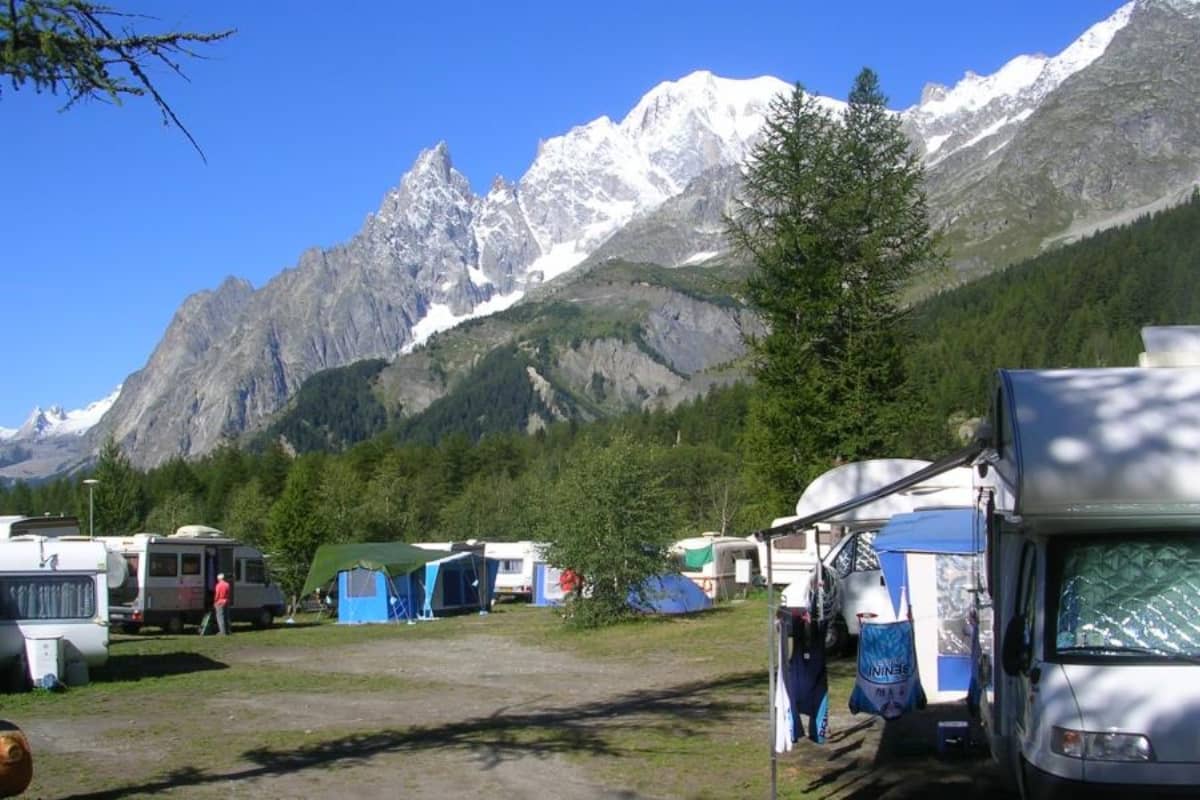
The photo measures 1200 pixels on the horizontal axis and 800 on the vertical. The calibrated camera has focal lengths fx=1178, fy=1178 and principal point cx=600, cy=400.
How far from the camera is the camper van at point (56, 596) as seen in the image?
17.9 metres

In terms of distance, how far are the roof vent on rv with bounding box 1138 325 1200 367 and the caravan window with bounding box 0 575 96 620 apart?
→ 52.9 feet

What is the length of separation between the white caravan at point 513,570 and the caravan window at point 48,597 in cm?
3423

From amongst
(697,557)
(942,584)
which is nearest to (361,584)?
(697,557)

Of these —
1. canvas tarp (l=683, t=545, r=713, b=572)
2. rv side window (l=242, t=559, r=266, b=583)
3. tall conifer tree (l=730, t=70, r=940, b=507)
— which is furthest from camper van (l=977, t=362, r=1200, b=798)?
canvas tarp (l=683, t=545, r=713, b=572)

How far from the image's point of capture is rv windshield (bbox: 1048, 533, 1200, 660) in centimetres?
671

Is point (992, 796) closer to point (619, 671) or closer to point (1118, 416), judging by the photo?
point (1118, 416)

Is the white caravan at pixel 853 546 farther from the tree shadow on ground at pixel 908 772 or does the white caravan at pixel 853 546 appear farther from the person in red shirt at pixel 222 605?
the person in red shirt at pixel 222 605

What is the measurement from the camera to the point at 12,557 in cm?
1809

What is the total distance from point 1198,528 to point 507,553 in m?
48.5

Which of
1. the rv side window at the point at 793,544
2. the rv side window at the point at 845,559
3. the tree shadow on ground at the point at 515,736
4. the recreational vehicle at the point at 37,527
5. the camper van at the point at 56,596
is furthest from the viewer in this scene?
the rv side window at the point at 793,544

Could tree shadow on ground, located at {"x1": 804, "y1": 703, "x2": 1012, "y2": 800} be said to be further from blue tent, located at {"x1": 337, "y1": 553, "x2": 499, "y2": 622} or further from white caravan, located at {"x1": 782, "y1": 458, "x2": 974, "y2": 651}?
blue tent, located at {"x1": 337, "y1": 553, "x2": 499, "y2": 622}

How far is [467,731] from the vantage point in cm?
1305

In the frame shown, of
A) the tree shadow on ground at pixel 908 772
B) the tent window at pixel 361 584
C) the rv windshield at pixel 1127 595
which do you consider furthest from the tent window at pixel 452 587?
the rv windshield at pixel 1127 595

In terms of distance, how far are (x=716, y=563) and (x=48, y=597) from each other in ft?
85.4
